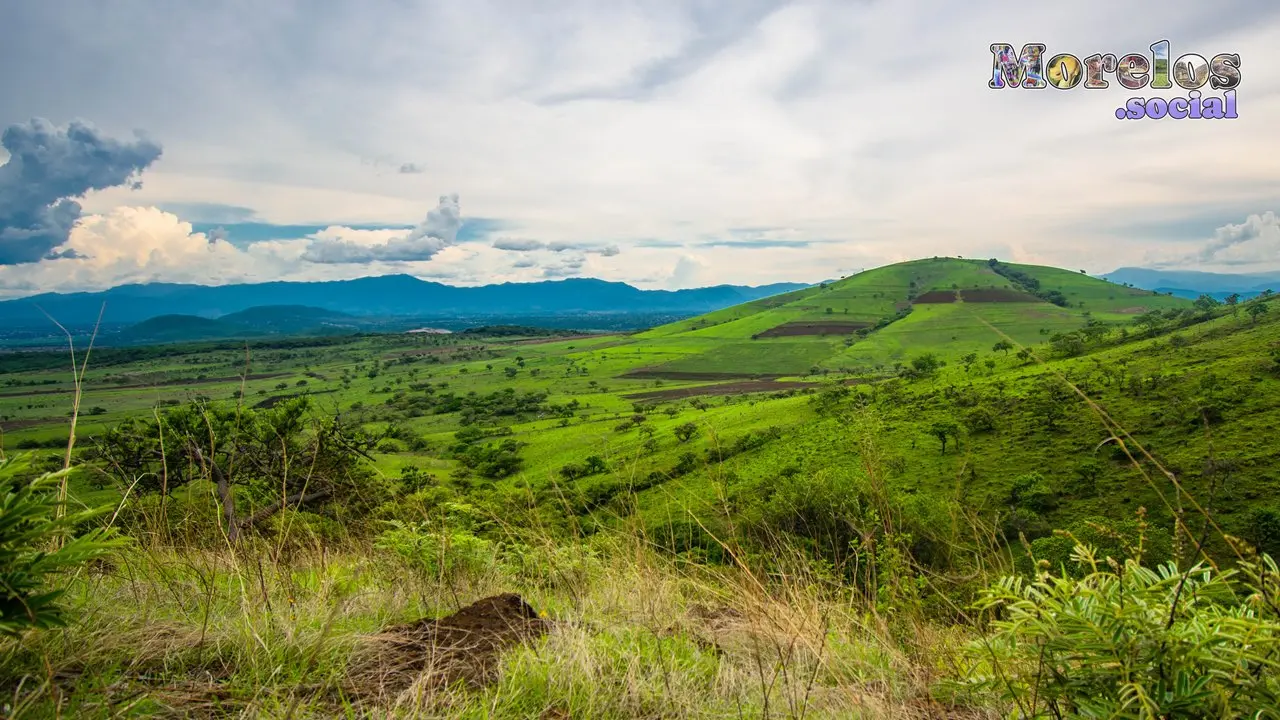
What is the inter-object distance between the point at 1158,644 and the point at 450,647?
9.98 feet

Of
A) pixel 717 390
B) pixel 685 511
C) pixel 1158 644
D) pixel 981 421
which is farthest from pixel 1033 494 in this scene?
pixel 717 390

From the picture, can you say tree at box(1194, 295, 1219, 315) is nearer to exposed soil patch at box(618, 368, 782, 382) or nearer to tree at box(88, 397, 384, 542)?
exposed soil patch at box(618, 368, 782, 382)

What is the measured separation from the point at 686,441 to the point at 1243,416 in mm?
→ 57925

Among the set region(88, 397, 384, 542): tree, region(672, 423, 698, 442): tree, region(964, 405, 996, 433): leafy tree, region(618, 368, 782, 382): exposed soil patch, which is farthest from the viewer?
region(618, 368, 782, 382): exposed soil patch

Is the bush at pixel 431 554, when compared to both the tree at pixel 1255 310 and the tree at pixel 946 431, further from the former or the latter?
the tree at pixel 1255 310

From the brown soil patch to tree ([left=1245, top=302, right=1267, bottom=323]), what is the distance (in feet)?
429

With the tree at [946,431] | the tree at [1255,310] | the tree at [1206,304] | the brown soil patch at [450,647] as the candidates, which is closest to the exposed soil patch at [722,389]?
the tree at [946,431]

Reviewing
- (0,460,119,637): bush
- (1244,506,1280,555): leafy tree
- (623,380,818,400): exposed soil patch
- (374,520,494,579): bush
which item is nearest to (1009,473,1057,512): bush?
(1244,506,1280,555): leafy tree

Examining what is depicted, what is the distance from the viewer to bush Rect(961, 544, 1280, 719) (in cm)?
175

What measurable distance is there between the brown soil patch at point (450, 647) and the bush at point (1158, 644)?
2420 mm

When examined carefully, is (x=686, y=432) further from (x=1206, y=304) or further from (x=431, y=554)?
(x=1206, y=304)

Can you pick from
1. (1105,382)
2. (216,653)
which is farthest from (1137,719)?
(1105,382)

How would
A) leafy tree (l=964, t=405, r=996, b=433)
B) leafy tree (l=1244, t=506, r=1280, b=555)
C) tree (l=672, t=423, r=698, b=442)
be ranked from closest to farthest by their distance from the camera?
leafy tree (l=1244, t=506, r=1280, b=555), leafy tree (l=964, t=405, r=996, b=433), tree (l=672, t=423, r=698, b=442)

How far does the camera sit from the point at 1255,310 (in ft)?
324
